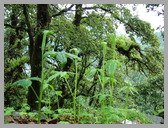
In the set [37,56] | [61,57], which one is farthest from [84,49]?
[61,57]

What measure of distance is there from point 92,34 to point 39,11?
2.97 metres

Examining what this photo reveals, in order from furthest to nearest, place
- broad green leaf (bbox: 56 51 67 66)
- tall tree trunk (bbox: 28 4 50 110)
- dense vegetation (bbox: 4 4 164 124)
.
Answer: dense vegetation (bbox: 4 4 164 124) → tall tree trunk (bbox: 28 4 50 110) → broad green leaf (bbox: 56 51 67 66)

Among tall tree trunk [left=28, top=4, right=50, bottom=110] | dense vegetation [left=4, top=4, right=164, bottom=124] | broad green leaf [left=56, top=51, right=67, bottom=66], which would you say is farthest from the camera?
dense vegetation [left=4, top=4, right=164, bottom=124]

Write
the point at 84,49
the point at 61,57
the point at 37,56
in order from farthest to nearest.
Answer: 1. the point at 84,49
2. the point at 37,56
3. the point at 61,57

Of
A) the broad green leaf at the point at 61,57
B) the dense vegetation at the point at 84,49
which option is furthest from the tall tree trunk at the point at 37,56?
the broad green leaf at the point at 61,57

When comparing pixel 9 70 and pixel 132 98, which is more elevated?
pixel 9 70

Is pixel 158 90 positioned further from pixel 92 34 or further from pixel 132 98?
pixel 92 34

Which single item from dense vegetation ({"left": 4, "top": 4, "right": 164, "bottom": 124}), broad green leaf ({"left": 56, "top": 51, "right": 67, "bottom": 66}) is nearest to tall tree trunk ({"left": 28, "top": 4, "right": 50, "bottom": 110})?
dense vegetation ({"left": 4, "top": 4, "right": 164, "bottom": 124})

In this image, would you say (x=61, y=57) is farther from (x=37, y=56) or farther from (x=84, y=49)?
(x=84, y=49)

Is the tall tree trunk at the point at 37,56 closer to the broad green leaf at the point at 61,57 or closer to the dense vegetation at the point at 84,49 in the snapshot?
the dense vegetation at the point at 84,49

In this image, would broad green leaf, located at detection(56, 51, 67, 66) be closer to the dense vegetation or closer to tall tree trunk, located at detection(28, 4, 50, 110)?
tall tree trunk, located at detection(28, 4, 50, 110)

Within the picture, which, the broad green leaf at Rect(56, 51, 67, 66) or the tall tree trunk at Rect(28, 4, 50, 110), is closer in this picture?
the broad green leaf at Rect(56, 51, 67, 66)

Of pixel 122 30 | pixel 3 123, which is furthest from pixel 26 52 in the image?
pixel 3 123

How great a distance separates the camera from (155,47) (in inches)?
385
